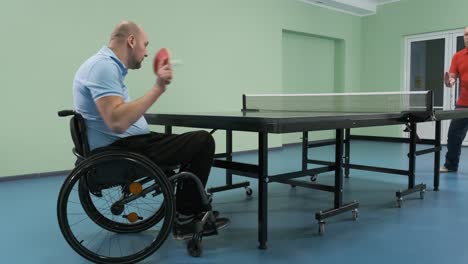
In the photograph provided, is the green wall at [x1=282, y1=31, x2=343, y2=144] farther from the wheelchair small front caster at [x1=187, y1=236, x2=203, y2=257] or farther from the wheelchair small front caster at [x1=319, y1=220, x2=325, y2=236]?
the wheelchair small front caster at [x1=187, y1=236, x2=203, y2=257]

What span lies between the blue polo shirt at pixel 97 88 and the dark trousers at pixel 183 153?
0.23 feet

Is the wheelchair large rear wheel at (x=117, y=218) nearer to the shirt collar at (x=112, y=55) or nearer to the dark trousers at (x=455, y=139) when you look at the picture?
the shirt collar at (x=112, y=55)

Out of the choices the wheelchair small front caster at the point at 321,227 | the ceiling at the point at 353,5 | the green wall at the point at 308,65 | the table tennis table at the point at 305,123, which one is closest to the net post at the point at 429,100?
the table tennis table at the point at 305,123

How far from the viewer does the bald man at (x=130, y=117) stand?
5.24ft

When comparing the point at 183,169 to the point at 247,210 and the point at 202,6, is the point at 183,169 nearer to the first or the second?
the point at 247,210

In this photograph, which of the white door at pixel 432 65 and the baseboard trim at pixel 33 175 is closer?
the baseboard trim at pixel 33 175

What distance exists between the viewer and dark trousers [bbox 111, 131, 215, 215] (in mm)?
1789

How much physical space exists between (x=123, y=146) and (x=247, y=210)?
4.19ft

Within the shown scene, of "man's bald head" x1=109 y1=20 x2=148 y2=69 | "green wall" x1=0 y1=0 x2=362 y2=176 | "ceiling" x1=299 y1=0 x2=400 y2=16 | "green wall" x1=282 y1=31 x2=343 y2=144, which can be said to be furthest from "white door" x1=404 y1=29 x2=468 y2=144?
"man's bald head" x1=109 y1=20 x2=148 y2=69

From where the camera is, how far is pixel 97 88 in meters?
1.61

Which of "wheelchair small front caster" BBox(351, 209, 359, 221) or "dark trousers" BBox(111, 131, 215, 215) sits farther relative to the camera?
"wheelchair small front caster" BBox(351, 209, 359, 221)

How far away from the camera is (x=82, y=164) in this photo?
5.39 ft

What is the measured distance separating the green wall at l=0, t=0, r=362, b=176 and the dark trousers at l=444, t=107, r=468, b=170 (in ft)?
9.06

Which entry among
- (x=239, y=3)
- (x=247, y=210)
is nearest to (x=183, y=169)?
(x=247, y=210)
